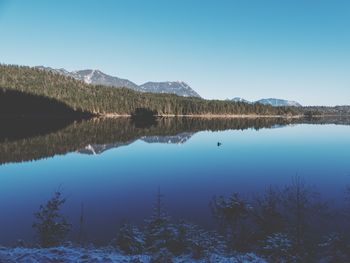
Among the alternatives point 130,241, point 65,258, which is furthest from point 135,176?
point 65,258

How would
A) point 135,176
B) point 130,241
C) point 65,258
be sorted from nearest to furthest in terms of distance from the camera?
point 65,258 → point 130,241 → point 135,176

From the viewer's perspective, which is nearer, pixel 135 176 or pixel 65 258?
pixel 65 258

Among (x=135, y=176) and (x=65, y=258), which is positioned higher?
(x=65, y=258)

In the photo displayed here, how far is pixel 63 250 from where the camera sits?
1582cm

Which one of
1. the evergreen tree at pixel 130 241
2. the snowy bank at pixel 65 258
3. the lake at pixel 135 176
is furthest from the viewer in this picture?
the lake at pixel 135 176

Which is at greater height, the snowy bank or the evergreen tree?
the snowy bank

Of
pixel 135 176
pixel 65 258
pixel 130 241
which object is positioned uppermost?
pixel 65 258

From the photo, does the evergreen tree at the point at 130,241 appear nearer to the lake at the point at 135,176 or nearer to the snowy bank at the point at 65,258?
the snowy bank at the point at 65,258

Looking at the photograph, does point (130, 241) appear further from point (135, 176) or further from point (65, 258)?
point (135, 176)

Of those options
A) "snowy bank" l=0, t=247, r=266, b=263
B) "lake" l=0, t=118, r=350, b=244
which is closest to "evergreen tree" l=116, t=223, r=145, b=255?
"snowy bank" l=0, t=247, r=266, b=263

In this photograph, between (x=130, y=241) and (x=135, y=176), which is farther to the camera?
(x=135, y=176)

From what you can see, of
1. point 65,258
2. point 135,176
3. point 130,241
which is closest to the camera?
point 65,258

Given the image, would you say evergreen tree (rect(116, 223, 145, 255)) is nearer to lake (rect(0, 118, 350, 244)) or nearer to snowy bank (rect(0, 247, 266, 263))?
snowy bank (rect(0, 247, 266, 263))

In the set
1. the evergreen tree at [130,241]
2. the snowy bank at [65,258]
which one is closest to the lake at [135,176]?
the evergreen tree at [130,241]
